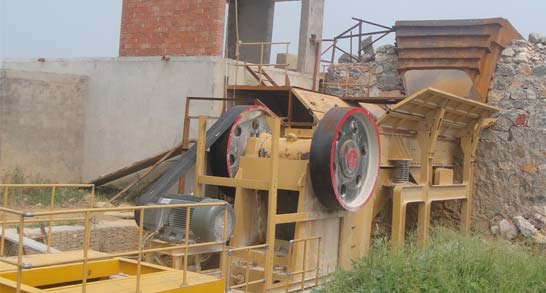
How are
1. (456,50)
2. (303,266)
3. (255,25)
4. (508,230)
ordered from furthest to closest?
1. (255,25)
2. (456,50)
3. (508,230)
4. (303,266)

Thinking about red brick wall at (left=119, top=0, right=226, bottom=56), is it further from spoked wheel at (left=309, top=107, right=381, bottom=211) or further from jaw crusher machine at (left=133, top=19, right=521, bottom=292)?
spoked wheel at (left=309, top=107, right=381, bottom=211)

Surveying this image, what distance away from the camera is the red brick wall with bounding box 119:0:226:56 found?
13.1 m

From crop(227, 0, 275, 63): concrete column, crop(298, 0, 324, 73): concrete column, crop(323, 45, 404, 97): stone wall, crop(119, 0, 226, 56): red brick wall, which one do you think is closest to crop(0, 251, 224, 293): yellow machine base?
crop(119, 0, 226, 56): red brick wall

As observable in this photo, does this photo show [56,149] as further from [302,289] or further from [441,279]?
[441,279]

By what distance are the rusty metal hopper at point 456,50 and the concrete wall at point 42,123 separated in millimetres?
6700

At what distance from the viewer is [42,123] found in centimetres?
1377

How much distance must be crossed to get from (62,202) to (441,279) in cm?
807

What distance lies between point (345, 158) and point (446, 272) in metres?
1.74

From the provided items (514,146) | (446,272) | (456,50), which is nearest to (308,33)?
(456,50)

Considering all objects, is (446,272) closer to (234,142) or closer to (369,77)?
(234,142)

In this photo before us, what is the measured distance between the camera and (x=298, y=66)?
48.0 ft

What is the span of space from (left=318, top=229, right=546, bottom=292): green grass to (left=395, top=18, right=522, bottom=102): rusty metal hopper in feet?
16.3

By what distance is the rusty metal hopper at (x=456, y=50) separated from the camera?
39.2 feet

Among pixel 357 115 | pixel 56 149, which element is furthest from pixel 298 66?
pixel 357 115
